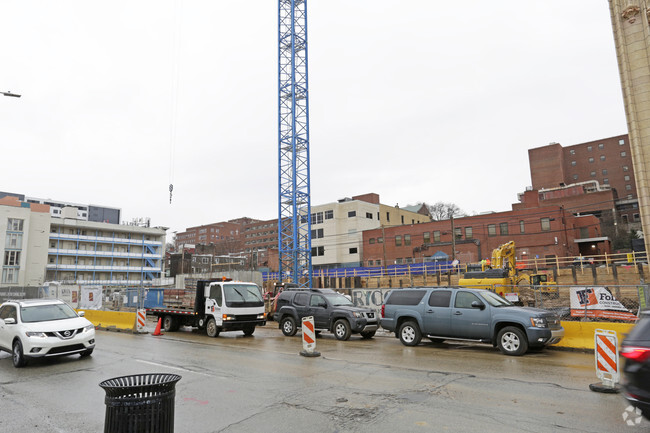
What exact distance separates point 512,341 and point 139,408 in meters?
10.5

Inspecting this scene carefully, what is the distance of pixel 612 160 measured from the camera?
96.2 meters

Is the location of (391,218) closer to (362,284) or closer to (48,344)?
(362,284)

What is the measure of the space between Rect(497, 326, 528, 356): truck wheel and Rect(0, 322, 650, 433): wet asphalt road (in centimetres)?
28

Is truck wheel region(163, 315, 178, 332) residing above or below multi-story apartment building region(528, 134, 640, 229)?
below

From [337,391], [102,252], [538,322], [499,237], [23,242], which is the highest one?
[23,242]

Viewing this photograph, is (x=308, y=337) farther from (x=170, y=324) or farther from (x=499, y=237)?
(x=499, y=237)

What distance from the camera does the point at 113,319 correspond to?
787 inches

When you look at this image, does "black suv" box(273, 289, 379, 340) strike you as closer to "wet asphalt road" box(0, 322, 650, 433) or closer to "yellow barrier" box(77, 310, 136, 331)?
"wet asphalt road" box(0, 322, 650, 433)

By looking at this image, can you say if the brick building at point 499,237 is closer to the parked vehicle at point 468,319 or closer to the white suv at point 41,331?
the parked vehicle at point 468,319

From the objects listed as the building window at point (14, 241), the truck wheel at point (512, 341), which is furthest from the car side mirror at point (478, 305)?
the building window at point (14, 241)

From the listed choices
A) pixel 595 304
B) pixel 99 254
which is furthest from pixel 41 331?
pixel 99 254

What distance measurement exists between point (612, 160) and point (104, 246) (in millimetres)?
110910

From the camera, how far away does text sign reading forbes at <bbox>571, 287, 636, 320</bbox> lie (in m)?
15.2

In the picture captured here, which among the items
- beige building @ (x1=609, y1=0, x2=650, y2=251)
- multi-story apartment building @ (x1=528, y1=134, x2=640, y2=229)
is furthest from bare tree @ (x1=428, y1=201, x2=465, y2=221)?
beige building @ (x1=609, y1=0, x2=650, y2=251)
